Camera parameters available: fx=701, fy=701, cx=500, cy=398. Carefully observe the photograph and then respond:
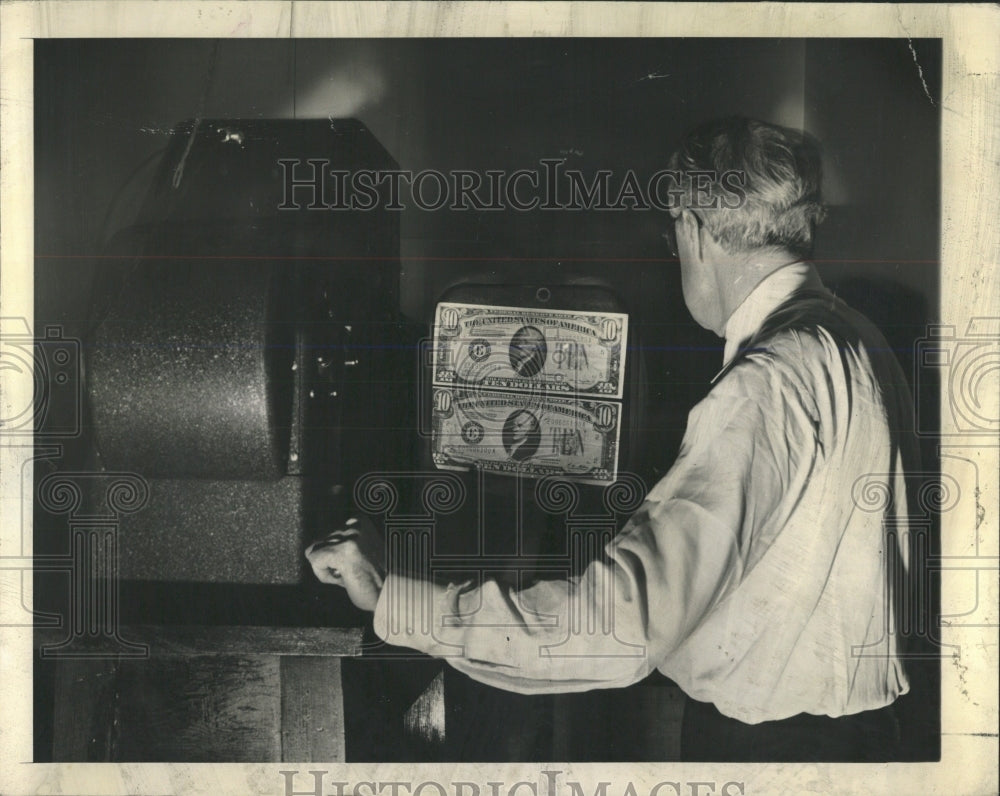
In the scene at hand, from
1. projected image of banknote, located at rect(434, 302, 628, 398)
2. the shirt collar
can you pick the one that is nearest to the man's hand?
projected image of banknote, located at rect(434, 302, 628, 398)

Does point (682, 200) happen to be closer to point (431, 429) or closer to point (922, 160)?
point (922, 160)

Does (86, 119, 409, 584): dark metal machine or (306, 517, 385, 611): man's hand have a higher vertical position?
(86, 119, 409, 584): dark metal machine

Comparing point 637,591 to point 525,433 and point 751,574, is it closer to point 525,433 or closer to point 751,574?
point 751,574

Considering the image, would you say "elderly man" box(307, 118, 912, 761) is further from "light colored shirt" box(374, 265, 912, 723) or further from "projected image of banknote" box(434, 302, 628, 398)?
"projected image of banknote" box(434, 302, 628, 398)

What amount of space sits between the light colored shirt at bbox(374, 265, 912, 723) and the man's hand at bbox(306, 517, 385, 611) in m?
0.03

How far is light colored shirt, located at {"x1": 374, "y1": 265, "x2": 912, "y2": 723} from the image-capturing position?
41.3 inches

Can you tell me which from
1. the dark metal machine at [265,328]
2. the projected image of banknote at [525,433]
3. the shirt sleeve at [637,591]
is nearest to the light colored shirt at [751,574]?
the shirt sleeve at [637,591]

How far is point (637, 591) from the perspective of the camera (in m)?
1.06

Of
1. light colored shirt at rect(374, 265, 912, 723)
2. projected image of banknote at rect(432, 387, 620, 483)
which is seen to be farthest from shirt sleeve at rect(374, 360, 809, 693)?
projected image of banknote at rect(432, 387, 620, 483)

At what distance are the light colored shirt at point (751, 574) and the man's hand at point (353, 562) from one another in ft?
0.09

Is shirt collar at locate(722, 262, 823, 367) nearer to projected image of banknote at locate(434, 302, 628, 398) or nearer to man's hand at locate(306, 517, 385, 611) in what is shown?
projected image of banknote at locate(434, 302, 628, 398)

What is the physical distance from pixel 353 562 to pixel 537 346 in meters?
0.44

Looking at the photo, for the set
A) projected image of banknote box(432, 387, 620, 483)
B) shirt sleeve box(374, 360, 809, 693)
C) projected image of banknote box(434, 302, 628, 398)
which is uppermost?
projected image of banknote box(434, 302, 628, 398)

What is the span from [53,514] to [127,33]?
2.50 ft
